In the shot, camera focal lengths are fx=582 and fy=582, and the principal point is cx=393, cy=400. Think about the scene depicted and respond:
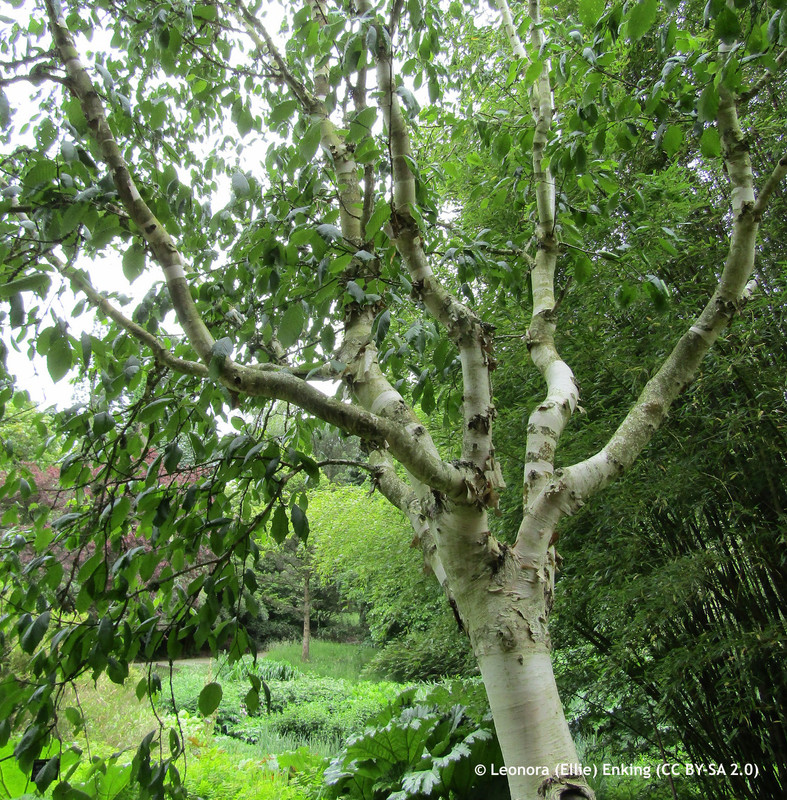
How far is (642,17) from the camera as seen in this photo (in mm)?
897

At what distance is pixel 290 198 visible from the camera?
1301mm

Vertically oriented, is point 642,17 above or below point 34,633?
above

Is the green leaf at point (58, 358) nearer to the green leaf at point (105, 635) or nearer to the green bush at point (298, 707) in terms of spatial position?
the green leaf at point (105, 635)

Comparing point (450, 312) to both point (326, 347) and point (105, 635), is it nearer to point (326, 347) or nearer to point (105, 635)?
point (326, 347)

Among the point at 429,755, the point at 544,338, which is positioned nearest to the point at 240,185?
the point at 544,338

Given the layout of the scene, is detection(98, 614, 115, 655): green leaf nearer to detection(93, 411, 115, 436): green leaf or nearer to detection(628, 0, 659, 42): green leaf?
detection(93, 411, 115, 436): green leaf

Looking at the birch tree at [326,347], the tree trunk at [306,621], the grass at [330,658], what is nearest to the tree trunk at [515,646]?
the birch tree at [326,347]

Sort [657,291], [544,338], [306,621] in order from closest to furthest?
[657,291]
[544,338]
[306,621]

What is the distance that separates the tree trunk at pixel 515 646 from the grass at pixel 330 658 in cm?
759

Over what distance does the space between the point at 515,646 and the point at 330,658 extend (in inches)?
397

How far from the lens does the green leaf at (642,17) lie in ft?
2.90

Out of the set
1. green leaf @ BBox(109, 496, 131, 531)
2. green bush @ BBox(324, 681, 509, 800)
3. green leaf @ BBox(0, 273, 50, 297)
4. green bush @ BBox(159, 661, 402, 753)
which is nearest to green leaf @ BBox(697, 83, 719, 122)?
green leaf @ BBox(0, 273, 50, 297)

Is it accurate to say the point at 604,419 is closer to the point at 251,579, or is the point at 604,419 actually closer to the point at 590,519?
the point at 590,519

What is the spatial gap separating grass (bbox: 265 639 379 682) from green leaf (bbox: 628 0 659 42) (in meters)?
8.19
